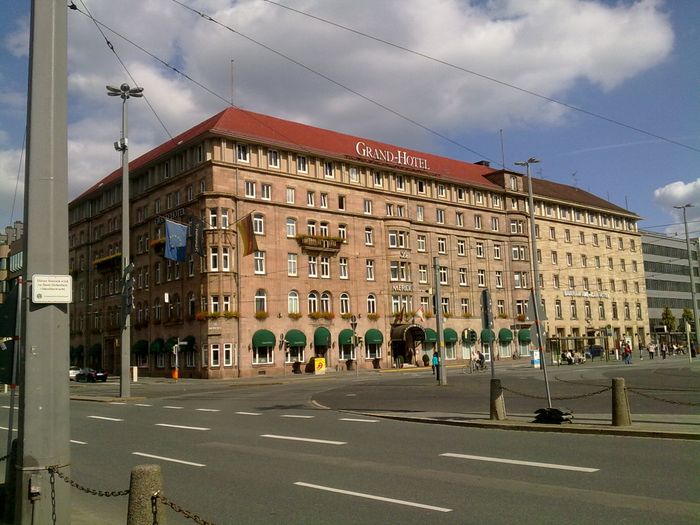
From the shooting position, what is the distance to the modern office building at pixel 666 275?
103 meters

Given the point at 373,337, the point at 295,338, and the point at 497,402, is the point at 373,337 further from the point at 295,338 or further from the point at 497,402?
the point at 497,402

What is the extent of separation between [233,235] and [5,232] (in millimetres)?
83840

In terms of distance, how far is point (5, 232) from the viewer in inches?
4567

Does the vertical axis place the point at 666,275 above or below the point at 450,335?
above

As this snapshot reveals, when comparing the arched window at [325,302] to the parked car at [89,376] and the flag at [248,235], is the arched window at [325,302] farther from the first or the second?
the parked car at [89,376]

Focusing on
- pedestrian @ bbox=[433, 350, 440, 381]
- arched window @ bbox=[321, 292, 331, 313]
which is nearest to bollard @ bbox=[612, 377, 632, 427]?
pedestrian @ bbox=[433, 350, 440, 381]

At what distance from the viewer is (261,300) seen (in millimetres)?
52656

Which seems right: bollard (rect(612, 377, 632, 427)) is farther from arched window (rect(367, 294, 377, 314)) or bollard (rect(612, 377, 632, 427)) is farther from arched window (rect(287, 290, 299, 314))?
arched window (rect(367, 294, 377, 314))

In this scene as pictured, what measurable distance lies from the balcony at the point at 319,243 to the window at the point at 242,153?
26.4ft

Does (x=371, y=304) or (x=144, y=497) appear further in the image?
(x=371, y=304)

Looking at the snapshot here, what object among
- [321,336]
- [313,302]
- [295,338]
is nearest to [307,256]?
[313,302]

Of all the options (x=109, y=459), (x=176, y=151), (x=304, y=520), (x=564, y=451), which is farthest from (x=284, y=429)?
(x=176, y=151)

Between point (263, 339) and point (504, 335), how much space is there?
101ft

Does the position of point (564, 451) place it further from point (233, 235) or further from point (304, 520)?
point (233, 235)
